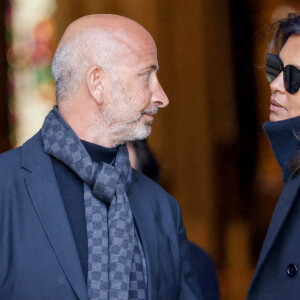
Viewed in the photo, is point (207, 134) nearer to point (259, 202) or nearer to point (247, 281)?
point (259, 202)

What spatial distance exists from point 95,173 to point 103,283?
384 millimetres

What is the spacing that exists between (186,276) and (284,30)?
3.36ft

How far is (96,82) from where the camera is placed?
2416 mm

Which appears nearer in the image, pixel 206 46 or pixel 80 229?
pixel 80 229

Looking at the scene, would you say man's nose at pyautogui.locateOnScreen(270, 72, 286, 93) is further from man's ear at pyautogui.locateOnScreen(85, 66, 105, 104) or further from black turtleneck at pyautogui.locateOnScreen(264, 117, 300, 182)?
man's ear at pyautogui.locateOnScreen(85, 66, 105, 104)

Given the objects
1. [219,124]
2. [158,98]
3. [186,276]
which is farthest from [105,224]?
[219,124]

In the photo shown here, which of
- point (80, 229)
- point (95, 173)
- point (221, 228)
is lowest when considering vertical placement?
point (221, 228)

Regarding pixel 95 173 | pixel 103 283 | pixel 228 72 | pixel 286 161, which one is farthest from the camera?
pixel 228 72

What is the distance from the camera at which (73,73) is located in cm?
245

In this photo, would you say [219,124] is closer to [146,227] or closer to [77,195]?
[146,227]

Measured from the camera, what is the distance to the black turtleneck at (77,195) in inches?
87.6

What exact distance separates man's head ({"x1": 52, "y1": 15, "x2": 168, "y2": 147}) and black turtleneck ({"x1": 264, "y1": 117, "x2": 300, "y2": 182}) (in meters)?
0.43

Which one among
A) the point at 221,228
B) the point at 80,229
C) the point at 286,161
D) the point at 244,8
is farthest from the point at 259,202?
the point at 80,229

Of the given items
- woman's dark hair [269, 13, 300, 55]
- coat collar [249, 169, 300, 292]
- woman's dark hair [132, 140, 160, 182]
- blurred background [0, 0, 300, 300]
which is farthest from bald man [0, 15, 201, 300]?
blurred background [0, 0, 300, 300]
